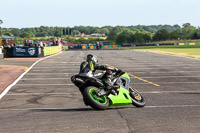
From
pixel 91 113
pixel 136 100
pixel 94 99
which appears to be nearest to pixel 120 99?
pixel 136 100

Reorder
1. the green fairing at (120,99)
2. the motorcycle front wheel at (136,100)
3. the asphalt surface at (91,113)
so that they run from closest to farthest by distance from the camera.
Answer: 1. the asphalt surface at (91,113)
2. the green fairing at (120,99)
3. the motorcycle front wheel at (136,100)

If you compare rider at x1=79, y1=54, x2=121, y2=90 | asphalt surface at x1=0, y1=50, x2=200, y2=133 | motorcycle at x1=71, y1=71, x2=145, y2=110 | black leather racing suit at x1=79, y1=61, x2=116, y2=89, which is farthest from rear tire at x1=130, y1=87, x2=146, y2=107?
black leather racing suit at x1=79, y1=61, x2=116, y2=89

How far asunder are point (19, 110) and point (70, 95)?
325 cm

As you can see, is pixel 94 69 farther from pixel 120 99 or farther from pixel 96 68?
pixel 120 99

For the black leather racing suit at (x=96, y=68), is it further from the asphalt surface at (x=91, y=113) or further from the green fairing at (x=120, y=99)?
the asphalt surface at (x=91, y=113)

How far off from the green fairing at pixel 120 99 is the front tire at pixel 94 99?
17cm

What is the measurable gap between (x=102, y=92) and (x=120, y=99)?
59cm

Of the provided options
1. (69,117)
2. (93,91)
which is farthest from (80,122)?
(93,91)

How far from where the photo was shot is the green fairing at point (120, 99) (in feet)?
32.1

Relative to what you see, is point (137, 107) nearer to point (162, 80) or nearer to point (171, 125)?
point (171, 125)

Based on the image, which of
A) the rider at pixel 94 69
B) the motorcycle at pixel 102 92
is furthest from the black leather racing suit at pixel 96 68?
the motorcycle at pixel 102 92

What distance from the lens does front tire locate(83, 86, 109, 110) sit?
30.7ft

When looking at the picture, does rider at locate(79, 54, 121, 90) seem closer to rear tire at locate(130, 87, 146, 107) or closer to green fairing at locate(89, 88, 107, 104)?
green fairing at locate(89, 88, 107, 104)

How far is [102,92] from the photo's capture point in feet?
31.8
